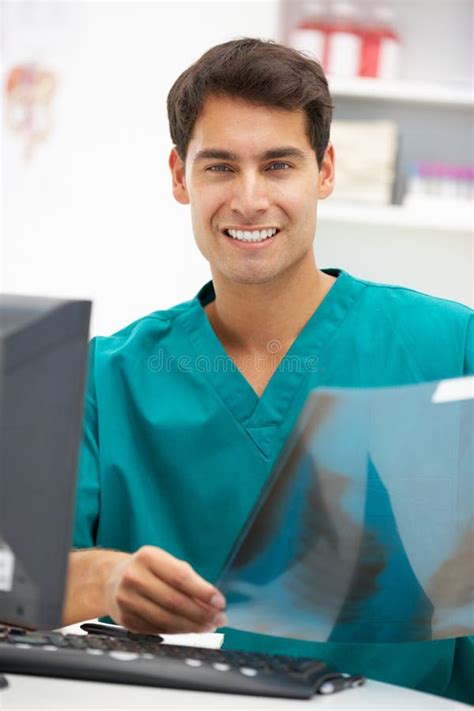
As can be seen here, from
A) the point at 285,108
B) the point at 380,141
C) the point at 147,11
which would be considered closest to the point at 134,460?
the point at 285,108

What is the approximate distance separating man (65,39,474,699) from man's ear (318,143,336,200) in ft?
0.20

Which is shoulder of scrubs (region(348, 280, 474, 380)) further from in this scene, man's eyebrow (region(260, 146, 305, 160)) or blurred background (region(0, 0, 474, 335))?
blurred background (region(0, 0, 474, 335))

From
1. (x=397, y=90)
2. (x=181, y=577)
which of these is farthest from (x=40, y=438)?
(x=397, y=90)

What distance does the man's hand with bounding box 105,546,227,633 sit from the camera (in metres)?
1.14

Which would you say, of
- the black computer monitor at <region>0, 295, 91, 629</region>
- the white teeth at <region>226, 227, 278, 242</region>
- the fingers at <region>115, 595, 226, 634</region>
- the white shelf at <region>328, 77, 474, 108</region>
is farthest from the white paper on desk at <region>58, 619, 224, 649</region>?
the white shelf at <region>328, 77, 474, 108</region>

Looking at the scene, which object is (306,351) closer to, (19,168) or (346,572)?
(346,572)

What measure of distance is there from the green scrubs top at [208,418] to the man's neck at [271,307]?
2.1 inches

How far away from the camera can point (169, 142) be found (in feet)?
11.0

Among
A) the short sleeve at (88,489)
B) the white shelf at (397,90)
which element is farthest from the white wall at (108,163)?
the short sleeve at (88,489)

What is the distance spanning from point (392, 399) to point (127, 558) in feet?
1.20

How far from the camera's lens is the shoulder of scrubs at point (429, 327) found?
63.2 inches

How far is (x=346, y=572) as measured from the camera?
121 cm

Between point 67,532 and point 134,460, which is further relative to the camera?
point 134,460

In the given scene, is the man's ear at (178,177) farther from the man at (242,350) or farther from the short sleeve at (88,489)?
the short sleeve at (88,489)
